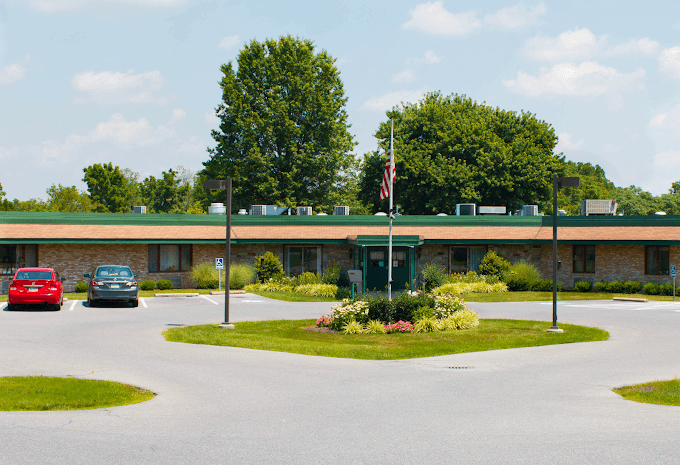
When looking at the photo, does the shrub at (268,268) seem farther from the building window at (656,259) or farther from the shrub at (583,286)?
the building window at (656,259)

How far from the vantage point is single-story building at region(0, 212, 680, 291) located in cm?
3275

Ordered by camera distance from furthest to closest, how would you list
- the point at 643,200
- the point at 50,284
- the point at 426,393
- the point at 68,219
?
the point at 643,200 < the point at 68,219 < the point at 50,284 < the point at 426,393

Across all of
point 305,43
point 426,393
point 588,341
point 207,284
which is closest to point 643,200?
point 305,43

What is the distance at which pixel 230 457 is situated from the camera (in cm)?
708

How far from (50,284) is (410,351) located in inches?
567

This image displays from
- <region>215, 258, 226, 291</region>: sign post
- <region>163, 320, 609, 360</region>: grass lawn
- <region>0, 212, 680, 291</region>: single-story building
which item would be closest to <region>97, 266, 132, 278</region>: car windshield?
<region>215, 258, 226, 291</region>: sign post

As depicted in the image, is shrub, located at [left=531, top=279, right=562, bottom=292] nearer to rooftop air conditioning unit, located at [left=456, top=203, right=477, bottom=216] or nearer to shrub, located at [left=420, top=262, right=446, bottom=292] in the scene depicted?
shrub, located at [left=420, top=262, right=446, bottom=292]

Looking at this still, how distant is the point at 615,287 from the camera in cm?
3416

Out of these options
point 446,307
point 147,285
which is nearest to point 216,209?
point 147,285

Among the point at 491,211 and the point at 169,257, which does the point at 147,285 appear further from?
the point at 491,211

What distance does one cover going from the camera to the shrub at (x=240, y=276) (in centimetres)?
3412

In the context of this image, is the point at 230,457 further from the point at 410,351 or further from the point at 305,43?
the point at 305,43

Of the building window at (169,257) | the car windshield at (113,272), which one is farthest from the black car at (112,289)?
the building window at (169,257)

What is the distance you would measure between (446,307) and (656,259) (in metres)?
18.9
